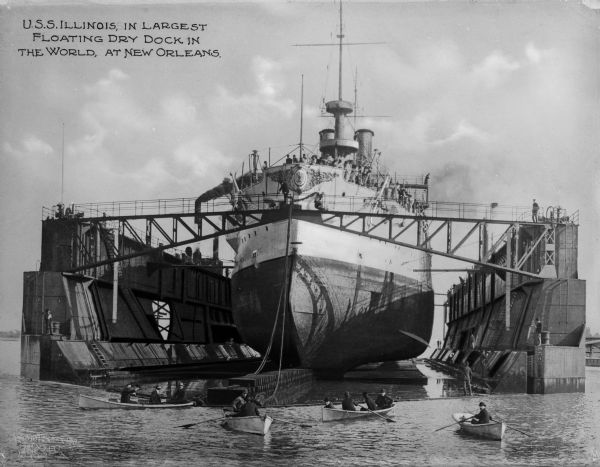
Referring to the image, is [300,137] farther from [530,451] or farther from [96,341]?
[530,451]

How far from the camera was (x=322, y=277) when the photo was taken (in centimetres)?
3133

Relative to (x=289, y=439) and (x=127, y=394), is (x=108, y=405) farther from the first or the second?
(x=289, y=439)

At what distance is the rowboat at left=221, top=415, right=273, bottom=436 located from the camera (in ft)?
60.2

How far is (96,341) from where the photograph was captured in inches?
1275

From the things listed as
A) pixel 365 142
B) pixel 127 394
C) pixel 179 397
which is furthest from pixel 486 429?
pixel 365 142

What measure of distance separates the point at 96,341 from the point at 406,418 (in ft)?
53.3

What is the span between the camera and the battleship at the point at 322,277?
101 feet

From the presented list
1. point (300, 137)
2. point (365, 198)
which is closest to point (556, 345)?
point (365, 198)

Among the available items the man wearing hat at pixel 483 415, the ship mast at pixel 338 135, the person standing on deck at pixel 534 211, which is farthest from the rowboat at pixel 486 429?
the ship mast at pixel 338 135

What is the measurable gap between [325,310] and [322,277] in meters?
1.45

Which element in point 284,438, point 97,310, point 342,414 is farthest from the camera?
point 97,310

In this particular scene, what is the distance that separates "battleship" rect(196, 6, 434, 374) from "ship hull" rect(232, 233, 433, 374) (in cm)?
5

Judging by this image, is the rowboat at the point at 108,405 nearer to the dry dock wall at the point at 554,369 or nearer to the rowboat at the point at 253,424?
the rowboat at the point at 253,424

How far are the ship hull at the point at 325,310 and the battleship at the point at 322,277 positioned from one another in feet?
0.15
